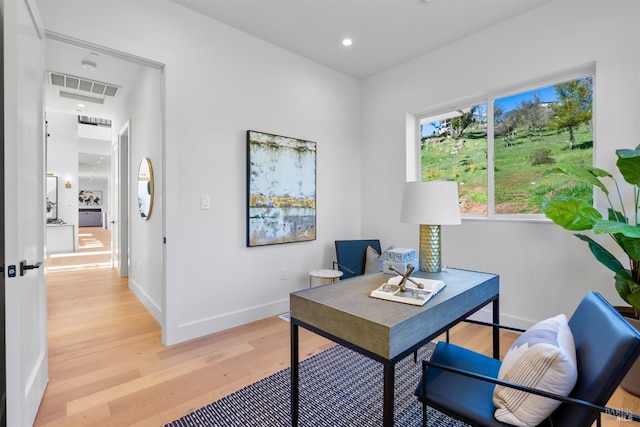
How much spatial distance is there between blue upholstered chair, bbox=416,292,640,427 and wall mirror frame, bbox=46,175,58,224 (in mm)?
9180

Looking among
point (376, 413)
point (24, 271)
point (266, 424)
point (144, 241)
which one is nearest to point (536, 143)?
point (376, 413)

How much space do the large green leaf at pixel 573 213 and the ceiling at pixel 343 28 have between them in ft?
5.91

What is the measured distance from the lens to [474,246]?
123 inches

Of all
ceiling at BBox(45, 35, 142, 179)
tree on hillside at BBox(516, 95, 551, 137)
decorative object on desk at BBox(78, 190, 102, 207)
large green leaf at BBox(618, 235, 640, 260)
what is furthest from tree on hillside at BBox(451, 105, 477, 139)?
decorative object on desk at BBox(78, 190, 102, 207)

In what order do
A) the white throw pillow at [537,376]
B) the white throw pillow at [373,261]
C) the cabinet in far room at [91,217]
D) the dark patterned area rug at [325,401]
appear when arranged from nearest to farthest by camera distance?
1. the white throw pillow at [537,376]
2. the dark patterned area rug at [325,401]
3. the white throw pillow at [373,261]
4. the cabinet in far room at [91,217]

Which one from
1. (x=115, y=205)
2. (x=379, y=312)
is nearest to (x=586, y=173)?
(x=379, y=312)

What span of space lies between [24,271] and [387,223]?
331cm

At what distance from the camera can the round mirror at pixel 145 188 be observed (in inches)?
133

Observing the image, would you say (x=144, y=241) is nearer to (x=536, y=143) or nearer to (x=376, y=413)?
(x=376, y=413)

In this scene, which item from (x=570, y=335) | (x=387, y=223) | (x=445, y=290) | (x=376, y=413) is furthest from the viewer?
(x=387, y=223)

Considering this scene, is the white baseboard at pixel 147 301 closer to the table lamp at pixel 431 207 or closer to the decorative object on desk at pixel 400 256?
the decorative object on desk at pixel 400 256

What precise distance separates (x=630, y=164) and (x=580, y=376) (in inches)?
61.1

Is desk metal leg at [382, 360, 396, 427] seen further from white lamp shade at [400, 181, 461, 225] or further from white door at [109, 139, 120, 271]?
white door at [109, 139, 120, 271]

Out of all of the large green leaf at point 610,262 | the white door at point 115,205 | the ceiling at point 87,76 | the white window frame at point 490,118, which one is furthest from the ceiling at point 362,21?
the white door at point 115,205
